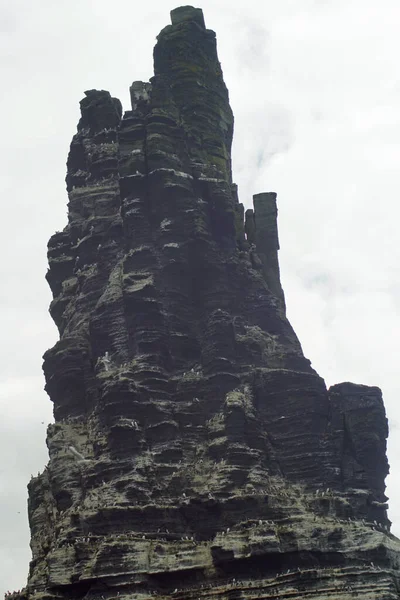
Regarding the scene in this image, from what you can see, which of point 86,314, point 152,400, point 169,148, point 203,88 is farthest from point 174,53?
point 152,400

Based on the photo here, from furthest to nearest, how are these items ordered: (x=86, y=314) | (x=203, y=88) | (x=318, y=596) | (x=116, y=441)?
A: 1. (x=203, y=88)
2. (x=86, y=314)
3. (x=116, y=441)
4. (x=318, y=596)

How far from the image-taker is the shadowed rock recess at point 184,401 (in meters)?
130

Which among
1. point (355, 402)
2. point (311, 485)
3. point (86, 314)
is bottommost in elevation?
point (311, 485)

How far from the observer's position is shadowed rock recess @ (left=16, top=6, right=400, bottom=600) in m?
130

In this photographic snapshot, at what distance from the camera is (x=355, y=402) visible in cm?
14538

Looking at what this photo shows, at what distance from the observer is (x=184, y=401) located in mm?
144000

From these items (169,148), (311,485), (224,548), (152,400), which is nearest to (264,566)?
(224,548)

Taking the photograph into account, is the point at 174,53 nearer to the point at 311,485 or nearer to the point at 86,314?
the point at 86,314

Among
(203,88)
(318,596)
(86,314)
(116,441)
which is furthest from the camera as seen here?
(203,88)

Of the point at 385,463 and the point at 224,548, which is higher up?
the point at 385,463

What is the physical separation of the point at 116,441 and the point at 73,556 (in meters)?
13.0

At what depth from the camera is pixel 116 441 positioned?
13850 centimetres

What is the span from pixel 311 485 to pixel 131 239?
113 ft

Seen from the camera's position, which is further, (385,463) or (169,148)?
(169,148)
